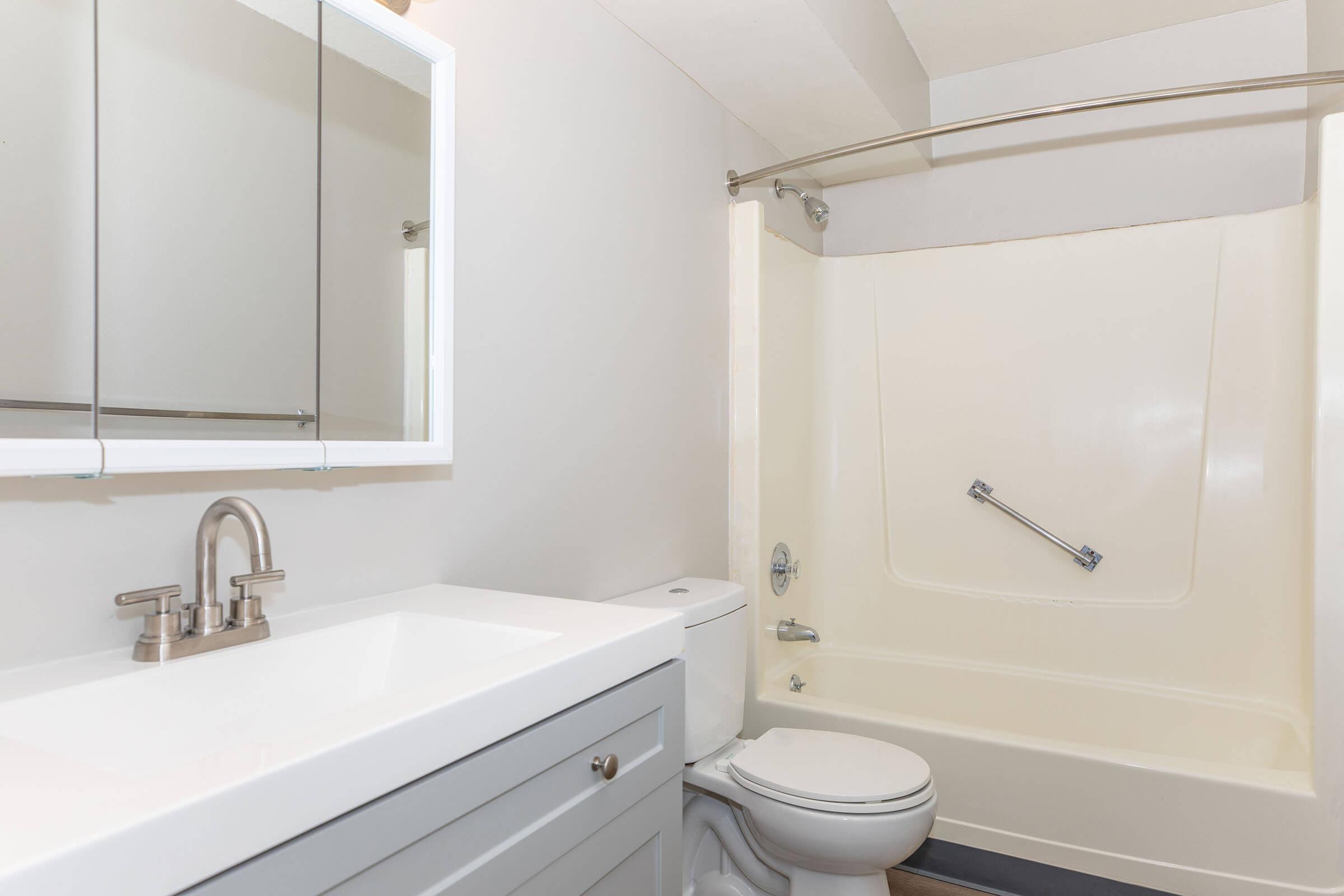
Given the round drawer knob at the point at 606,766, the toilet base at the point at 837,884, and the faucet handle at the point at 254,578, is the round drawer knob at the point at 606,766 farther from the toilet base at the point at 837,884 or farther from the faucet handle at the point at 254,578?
the toilet base at the point at 837,884

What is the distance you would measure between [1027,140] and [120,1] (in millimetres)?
2696

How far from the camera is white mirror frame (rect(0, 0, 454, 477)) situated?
79 cm

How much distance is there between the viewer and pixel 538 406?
154 centimetres

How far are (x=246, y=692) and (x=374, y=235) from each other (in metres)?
0.69

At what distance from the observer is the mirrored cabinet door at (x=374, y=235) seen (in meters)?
1.13

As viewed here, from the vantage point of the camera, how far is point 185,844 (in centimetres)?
52

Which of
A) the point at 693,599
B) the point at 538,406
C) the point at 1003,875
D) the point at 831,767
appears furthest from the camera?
the point at 1003,875

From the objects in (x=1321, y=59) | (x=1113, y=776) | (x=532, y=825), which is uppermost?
(x=1321, y=59)

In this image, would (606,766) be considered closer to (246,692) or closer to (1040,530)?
(246,692)

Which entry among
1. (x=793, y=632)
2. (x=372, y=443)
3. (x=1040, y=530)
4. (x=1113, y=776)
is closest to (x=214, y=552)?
(x=372, y=443)

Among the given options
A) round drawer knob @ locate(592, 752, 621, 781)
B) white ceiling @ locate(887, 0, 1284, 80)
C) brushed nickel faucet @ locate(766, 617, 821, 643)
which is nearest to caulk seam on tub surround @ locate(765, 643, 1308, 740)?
brushed nickel faucet @ locate(766, 617, 821, 643)

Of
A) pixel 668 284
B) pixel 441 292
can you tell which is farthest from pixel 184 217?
pixel 668 284

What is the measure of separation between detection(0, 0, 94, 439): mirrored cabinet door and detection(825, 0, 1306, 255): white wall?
2.60 metres

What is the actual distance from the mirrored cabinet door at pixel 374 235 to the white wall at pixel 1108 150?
2143 millimetres
